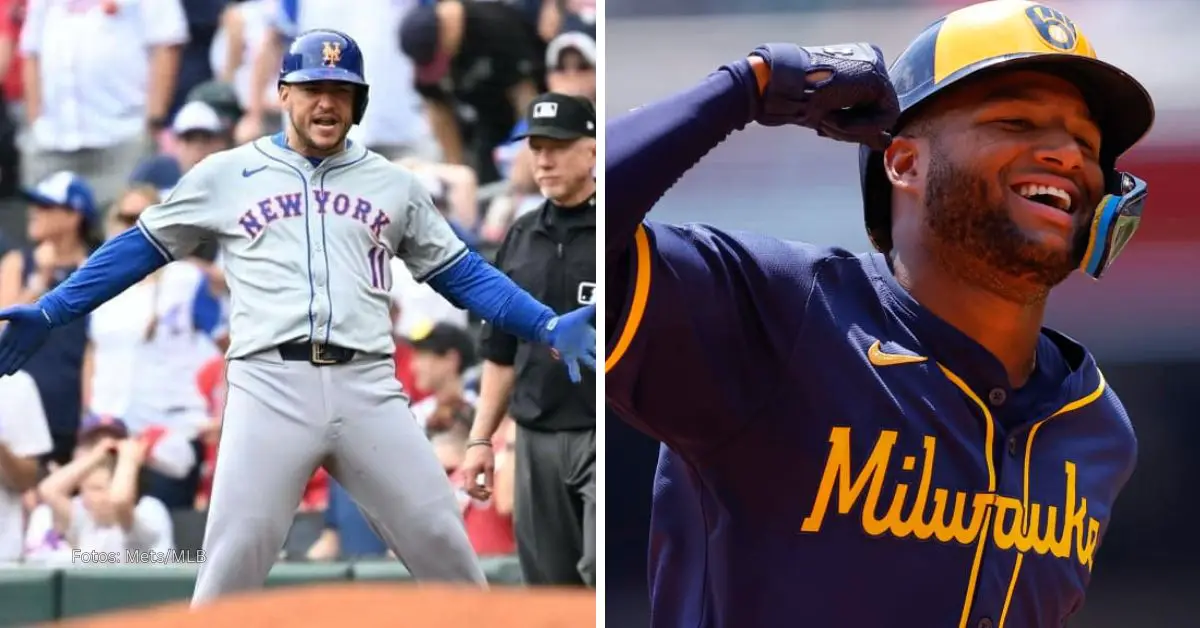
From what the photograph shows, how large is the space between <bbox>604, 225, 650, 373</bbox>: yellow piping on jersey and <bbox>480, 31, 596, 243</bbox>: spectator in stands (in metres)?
1.02

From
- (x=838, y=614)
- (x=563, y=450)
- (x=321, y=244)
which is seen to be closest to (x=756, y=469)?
(x=838, y=614)

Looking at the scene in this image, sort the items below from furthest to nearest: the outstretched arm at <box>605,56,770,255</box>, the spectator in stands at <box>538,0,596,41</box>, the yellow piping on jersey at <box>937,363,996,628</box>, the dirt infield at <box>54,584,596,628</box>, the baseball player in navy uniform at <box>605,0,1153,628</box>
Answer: the spectator in stands at <box>538,0,596,41</box> → the dirt infield at <box>54,584,596,628</box> → the yellow piping on jersey at <box>937,363,996,628</box> → the baseball player in navy uniform at <box>605,0,1153,628</box> → the outstretched arm at <box>605,56,770,255</box>

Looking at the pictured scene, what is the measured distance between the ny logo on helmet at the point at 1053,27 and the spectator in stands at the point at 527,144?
93cm

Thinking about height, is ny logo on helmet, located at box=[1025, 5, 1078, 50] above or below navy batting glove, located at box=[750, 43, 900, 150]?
above

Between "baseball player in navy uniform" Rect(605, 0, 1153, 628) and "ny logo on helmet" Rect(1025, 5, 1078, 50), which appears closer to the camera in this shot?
"baseball player in navy uniform" Rect(605, 0, 1153, 628)

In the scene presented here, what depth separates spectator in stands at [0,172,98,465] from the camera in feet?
8.22

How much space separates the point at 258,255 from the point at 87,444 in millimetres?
510

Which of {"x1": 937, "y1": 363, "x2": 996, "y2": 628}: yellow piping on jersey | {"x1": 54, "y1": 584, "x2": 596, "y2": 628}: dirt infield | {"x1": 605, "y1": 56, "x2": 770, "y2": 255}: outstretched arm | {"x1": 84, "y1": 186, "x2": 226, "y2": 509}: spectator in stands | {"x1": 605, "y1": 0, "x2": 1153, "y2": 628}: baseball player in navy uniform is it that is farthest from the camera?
{"x1": 84, "y1": 186, "x2": 226, "y2": 509}: spectator in stands

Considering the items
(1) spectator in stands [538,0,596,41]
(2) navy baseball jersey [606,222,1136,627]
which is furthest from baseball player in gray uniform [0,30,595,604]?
(2) navy baseball jersey [606,222,1136,627]

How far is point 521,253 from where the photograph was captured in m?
2.63

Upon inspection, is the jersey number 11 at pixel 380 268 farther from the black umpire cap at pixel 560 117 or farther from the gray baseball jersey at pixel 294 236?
the black umpire cap at pixel 560 117

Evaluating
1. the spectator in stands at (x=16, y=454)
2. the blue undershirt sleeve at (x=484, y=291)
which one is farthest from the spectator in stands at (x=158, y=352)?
the blue undershirt sleeve at (x=484, y=291)

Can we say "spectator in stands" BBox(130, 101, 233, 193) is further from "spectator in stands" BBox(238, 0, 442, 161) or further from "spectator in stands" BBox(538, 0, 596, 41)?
"spectator in stands" BBox(538, 0, 596, 41)

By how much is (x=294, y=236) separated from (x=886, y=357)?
3.89 feet
